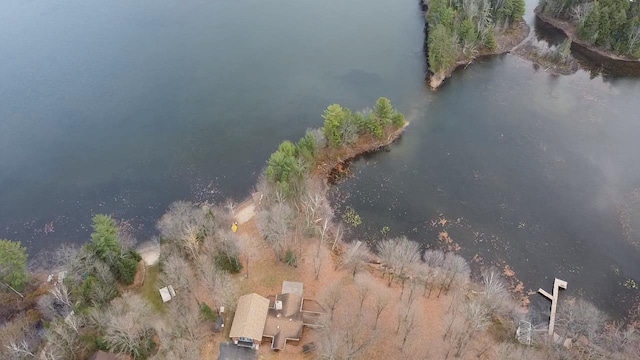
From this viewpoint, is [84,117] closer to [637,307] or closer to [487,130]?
[487,130]

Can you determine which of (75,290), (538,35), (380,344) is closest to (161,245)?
(75,290)

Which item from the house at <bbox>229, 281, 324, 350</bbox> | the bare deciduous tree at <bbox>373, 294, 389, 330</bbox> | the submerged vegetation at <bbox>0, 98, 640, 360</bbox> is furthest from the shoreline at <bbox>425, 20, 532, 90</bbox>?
the house at <bbox>229, 281, 324, 350</bbox>

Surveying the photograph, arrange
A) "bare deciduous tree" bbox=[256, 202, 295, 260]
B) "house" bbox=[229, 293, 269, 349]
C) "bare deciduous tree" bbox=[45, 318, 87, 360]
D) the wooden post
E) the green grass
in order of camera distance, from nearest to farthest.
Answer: "bare deciduous tree" bbox=[45, 318, 87, 360], "house" bbox=[229, 293, 269, 349], the wooden post, the green grass, "bare deciduous tree" bbox=[256, 202, 295, 260]

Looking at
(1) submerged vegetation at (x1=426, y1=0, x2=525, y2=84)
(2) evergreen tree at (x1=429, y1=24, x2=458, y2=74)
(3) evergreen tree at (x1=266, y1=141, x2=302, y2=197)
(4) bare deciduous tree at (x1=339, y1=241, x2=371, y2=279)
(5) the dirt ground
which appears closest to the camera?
(5) the dirt ground

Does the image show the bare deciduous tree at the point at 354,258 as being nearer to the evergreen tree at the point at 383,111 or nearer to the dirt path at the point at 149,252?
the evergreen tree at the point at 383,111

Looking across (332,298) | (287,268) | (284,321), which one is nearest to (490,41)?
(287,268)

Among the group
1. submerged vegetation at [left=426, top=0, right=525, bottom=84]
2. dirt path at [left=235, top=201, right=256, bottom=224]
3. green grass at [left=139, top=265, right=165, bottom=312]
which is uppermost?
submerged vegetation at [left=426, top=0, right=525, bottom=84]

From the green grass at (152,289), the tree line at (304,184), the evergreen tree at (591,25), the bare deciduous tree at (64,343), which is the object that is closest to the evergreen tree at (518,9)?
the evergreen tree at (591,25)

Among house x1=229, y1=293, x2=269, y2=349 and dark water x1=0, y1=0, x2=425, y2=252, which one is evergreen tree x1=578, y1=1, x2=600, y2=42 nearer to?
dark water x1=0, y1=0, x2=425, y2=252
